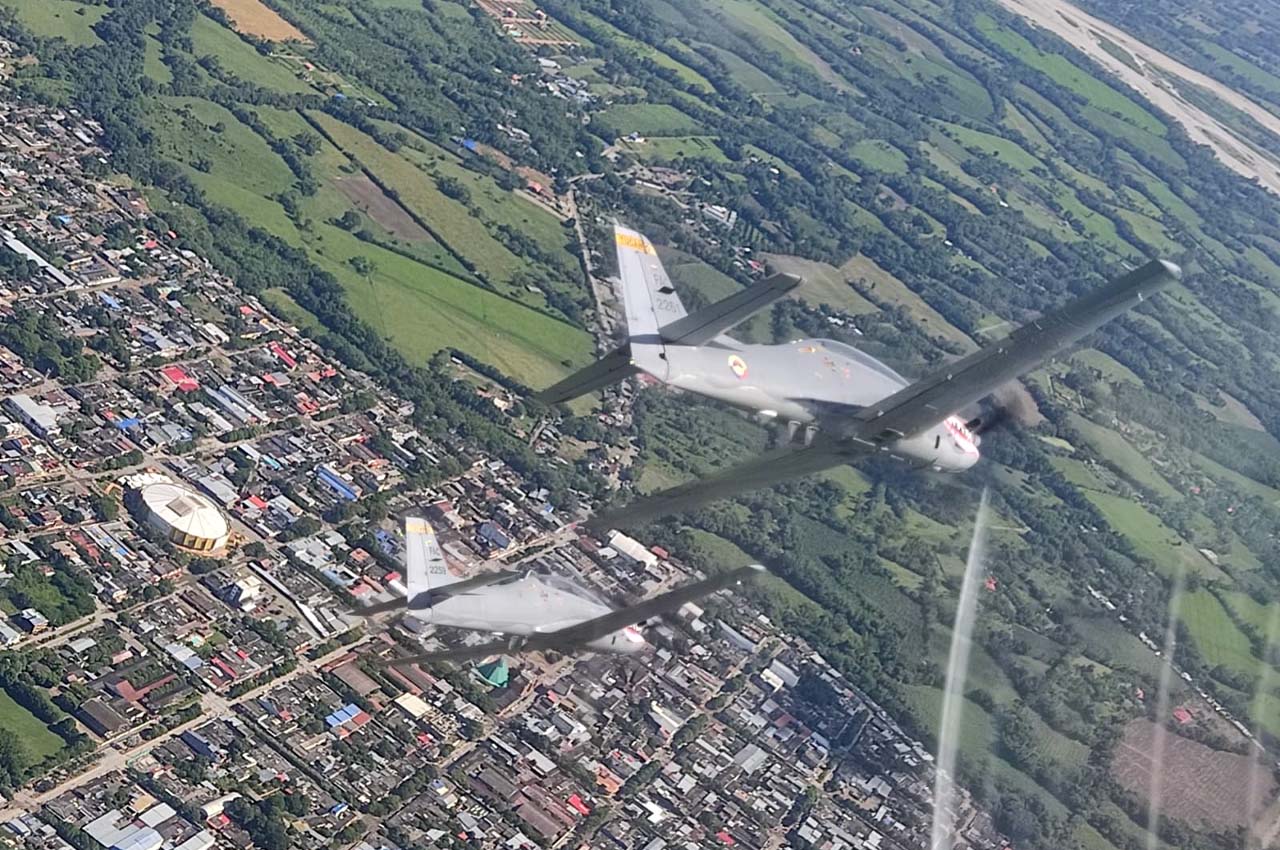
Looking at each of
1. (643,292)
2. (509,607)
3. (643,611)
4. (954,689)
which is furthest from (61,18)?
(643,292)

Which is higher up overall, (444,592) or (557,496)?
(444,592)

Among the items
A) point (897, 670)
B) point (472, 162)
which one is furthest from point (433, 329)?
point (897, 670)

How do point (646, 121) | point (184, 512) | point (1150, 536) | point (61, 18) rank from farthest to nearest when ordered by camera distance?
point (646, 121) → point (61, 18) → point (1150, 536) → point (184, 512)

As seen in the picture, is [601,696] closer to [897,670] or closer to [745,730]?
[745,730]

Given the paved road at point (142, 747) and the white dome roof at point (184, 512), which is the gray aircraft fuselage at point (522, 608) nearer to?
the paved road at point (142, 747)

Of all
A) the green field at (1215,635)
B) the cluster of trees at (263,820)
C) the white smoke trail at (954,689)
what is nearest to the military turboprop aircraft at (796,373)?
the cluster of trees at (263,820)

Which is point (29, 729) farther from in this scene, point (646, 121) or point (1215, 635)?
point (646, 121)

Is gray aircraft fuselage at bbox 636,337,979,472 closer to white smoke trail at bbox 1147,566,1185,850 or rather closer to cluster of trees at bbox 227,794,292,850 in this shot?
cluster of trees at bbox 227,794,292,850
